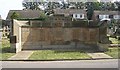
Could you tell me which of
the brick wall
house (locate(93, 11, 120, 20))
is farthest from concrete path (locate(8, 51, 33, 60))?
house (locate(93, 11, 120, 20))

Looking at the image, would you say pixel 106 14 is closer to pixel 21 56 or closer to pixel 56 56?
pixel 56 56

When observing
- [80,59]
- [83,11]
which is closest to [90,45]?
[80,59]

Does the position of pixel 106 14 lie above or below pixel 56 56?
above

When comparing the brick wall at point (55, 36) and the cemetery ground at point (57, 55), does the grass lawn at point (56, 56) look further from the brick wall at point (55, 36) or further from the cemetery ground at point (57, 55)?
the brick wall at point (55, 36)

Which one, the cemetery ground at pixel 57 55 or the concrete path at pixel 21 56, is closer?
the concrete path at pixel 21 56

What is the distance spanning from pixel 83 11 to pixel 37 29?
5353cm

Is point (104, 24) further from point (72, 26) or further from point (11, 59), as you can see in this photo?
point (11, 59)

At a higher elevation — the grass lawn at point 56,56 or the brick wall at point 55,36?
the brick wall at point 55,36

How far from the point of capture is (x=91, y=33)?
20.8 m

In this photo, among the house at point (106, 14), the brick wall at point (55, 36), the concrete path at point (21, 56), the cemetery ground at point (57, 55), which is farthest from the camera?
the house at point (106, 14)

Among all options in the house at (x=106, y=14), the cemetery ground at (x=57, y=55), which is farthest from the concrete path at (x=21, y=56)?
the house at (x=106, y=14)

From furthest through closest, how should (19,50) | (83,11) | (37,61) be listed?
(83,11) → (19,50) → (37,61)

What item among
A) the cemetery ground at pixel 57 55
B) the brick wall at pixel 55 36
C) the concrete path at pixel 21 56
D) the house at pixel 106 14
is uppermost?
the house at pixel 106 14

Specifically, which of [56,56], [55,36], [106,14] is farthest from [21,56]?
[106,14]
